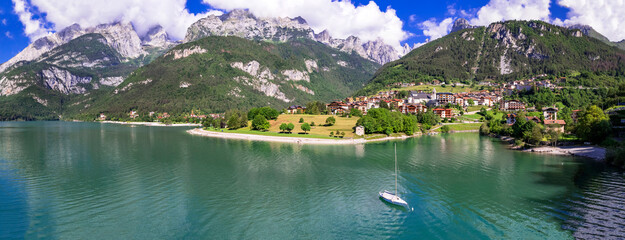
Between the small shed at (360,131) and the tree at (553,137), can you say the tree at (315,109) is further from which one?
the tree at (553,137)

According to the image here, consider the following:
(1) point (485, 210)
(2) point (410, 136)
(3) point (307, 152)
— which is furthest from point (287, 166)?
(2) point (410, 136)

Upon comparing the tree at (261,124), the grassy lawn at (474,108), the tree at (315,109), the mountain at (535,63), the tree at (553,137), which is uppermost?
the mountain at (535,63)

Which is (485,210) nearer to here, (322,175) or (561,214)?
(561,214)

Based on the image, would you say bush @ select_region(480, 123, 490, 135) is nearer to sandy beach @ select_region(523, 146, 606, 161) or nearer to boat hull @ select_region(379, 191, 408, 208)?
sandy beach @ select_region(523, 146, 606, 161)

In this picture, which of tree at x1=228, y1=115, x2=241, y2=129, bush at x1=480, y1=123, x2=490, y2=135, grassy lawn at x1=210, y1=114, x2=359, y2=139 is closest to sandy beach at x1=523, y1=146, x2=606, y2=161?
bush at x1=480, y1=123, x2=490, y2=135

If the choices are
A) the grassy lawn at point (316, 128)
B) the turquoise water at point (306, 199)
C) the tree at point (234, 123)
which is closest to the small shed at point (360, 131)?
the grassy lawn at point (316, 128)

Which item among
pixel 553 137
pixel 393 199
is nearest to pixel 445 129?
pixel 553 137
